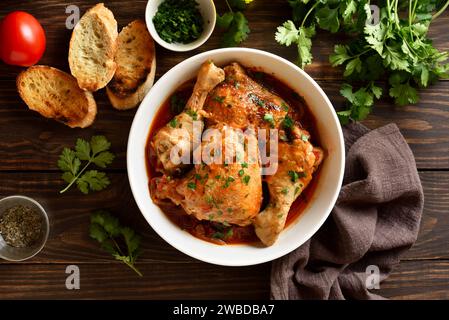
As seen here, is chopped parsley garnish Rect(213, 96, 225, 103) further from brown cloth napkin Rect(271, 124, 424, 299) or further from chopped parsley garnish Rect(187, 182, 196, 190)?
brown cloth napkin Rect(271, 124, 424, 299)

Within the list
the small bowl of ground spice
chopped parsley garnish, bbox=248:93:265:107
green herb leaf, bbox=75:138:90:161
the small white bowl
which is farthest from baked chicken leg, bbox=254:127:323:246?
the small bowl of ground spice

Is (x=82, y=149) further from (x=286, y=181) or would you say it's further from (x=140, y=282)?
(x=286, y=181)

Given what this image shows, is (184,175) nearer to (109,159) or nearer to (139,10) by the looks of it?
(109,159)

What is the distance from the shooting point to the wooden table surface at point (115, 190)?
10.5 feet

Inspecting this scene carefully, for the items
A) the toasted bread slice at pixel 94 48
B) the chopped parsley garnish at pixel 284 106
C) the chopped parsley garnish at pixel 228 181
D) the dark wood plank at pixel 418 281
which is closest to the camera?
the chopped parsley garnish at pixel 228 181

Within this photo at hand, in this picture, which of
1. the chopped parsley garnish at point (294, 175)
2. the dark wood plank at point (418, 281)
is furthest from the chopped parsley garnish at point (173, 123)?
the dark wood plank at point (418, 281)

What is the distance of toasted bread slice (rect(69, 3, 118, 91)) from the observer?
120 inches

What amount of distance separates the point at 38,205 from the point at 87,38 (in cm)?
102

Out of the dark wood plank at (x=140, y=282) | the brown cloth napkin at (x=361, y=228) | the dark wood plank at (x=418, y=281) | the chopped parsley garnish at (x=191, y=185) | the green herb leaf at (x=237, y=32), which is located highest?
the green herb leaf at (x=237, y=32)

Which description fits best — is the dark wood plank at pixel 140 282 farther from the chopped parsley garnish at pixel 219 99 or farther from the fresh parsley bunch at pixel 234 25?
the fresh parsley bunch at pixel 234 25

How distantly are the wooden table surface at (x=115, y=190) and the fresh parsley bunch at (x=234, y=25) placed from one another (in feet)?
0.28

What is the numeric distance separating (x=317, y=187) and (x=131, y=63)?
129 cm

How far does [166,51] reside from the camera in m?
3.19

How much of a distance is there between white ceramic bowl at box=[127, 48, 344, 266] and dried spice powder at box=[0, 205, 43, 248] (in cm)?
73
